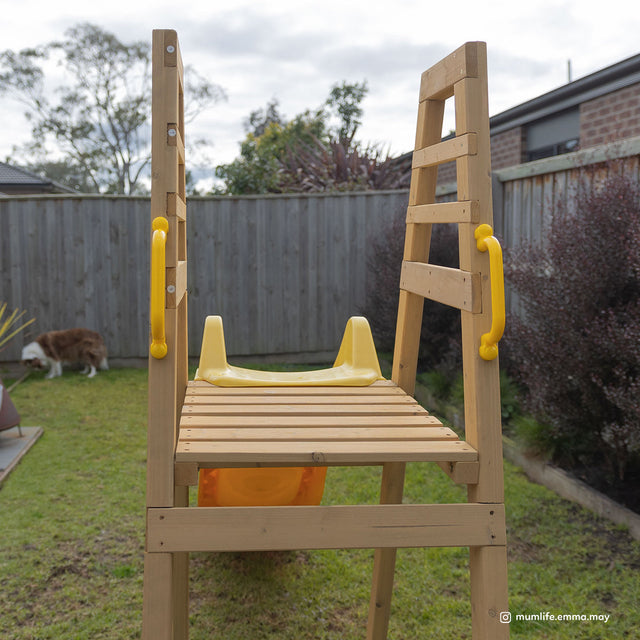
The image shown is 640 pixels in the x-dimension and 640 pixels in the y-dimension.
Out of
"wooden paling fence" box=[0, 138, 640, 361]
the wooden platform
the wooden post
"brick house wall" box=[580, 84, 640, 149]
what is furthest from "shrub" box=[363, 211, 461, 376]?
the wooden post

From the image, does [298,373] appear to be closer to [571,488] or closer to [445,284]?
[445,284]

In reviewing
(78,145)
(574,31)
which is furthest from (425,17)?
(78,145)

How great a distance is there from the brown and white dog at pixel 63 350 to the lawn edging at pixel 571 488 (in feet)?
14.4

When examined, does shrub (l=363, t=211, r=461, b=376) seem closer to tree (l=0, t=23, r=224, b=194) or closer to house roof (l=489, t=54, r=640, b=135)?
house roof (l=489, t=54, r=640, b=135)

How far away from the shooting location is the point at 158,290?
1.46 metres

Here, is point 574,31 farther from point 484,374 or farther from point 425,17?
point 484,374

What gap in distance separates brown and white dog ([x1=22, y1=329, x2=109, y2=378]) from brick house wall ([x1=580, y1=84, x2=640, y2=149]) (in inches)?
214

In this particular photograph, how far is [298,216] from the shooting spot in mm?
7742

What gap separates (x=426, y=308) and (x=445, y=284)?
14.0 ft

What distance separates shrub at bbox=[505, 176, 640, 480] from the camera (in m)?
3.23

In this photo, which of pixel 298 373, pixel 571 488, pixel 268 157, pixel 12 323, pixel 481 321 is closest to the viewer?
pixel 481 321

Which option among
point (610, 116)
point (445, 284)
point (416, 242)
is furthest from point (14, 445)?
point (610, 116)

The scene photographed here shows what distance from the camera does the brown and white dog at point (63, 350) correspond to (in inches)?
278

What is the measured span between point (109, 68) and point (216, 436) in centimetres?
2349
